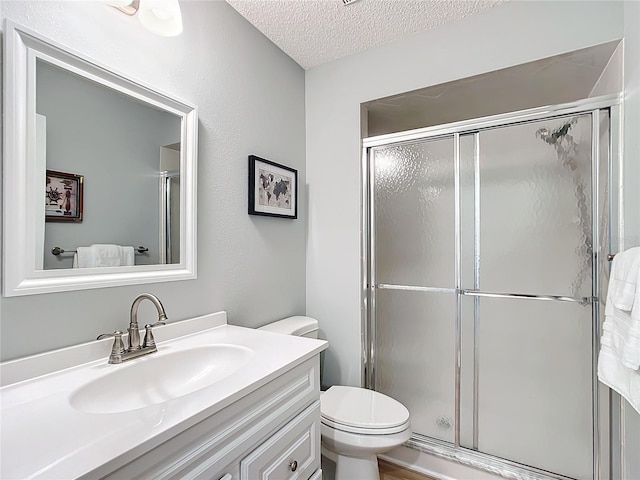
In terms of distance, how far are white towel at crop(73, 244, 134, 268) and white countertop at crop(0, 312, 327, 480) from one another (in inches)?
9.9

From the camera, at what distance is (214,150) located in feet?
4.75

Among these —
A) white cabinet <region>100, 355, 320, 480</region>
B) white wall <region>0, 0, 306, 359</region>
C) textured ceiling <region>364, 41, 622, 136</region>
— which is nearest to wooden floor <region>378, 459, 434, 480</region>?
white cabinet <region>100, 355, 320, 480</region>

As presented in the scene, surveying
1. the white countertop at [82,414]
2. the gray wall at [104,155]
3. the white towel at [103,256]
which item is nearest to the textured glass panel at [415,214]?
the white countertop at [82,414]

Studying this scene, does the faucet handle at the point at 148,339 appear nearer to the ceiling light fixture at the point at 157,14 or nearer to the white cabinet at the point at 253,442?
the white cabinet at the point at 253,442

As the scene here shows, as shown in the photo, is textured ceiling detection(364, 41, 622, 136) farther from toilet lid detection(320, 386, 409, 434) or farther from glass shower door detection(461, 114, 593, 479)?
toilet lid detection(320, 386, 409, 434)

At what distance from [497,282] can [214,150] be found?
1.54 meters

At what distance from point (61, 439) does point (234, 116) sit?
4.53 feet

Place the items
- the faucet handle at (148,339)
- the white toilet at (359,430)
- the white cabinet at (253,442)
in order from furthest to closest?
1. the white toilet at (359,430)
2. the faucet handle at (148,339)
3. the white cabinet at (253,442)

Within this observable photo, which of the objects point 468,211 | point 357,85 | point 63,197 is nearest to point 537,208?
point 468,211

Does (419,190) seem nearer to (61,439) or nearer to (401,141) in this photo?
(401,141)

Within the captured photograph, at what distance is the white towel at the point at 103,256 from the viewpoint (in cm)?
100

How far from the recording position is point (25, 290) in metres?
0.86

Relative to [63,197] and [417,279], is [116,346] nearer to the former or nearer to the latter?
[63,197]

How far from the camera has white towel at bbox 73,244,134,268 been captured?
1.00 m
